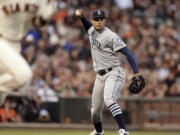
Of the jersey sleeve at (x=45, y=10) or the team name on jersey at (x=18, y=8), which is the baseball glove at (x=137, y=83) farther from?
the team name on jersey at (x=18, y=8)

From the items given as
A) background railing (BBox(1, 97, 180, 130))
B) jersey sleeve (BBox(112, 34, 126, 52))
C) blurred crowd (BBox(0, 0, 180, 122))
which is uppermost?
jersey sleeve (BBox(112, 34, 126, 52))

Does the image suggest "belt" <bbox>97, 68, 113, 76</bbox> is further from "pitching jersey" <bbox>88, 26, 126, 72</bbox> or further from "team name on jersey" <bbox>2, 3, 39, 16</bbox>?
"team name on jersey" <bbox>2, 3, 39, 16</bbox>

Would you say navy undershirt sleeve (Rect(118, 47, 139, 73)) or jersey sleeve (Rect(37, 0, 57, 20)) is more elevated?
jersey sleeve (Rect(37, 0, 57, 20))

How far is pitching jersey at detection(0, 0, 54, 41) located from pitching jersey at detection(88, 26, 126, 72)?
97cm

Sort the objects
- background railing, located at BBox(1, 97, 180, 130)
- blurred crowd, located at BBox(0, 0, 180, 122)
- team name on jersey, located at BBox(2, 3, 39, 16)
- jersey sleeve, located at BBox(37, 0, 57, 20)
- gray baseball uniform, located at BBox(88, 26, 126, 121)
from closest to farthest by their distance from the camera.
→ team name on jersey, located at BBox(2, 3, 39, 16) → jersey sleeve, located at BBox(37, 0, 57, 20) → gray baseball uniform, located at BBox(88, 26, 126, 121) → background railing, located at BBox(1, 97, 180, 130) → blurred crowd, located at BBox(0, 0, 180, 122)

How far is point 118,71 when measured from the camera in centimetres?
859

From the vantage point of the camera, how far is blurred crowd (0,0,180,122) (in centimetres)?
1407

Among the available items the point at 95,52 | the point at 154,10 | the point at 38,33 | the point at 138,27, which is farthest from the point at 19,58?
the point at 154,10

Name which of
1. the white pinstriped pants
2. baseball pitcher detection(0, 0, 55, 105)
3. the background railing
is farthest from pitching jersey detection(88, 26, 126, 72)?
the background railing

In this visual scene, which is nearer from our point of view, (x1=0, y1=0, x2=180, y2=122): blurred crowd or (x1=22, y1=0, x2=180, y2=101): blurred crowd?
(x1=0, y1=0, x2=180, y2=122): blurred crowd

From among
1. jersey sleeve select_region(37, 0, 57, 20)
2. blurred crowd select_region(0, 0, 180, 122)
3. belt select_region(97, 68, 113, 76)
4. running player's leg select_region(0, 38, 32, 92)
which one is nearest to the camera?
running player's leg select_region(0, 38, 32, 92)

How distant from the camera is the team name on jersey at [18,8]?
7.85 metres

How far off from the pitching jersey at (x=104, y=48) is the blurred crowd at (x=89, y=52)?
5.18 m

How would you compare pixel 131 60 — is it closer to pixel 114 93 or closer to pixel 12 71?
pixel 114 93
